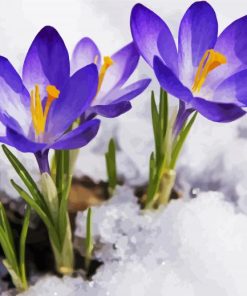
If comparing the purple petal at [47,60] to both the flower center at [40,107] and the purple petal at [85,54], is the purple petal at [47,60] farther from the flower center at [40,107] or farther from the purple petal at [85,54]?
the purple petal at [85,54]

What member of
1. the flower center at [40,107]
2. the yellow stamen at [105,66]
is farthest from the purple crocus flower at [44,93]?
the yellow stamen at [105,66]

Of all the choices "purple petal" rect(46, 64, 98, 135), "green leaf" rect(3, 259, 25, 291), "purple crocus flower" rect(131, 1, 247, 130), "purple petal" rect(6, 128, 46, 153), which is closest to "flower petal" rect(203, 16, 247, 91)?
"purple crocus flower" rect(131, 1, 247, 130)

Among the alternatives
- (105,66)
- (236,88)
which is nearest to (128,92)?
(105,66)

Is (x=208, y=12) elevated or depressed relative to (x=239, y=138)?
elevated

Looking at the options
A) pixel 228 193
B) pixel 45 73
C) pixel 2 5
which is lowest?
pixel 228 193

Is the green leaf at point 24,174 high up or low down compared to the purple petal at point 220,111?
down

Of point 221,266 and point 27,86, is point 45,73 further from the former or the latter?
point 221,266

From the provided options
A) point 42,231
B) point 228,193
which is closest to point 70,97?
point 42,231
